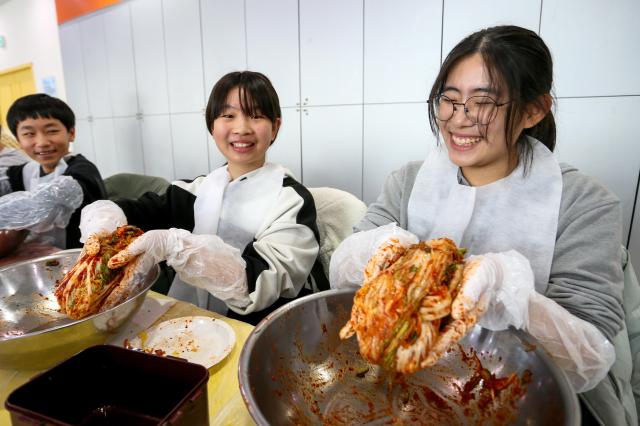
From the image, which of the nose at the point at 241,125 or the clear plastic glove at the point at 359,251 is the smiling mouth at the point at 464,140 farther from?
the nose at the point at 241,125

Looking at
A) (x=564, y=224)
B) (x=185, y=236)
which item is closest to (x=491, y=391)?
(x=564, y=224)

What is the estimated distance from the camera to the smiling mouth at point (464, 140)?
103 centimetres

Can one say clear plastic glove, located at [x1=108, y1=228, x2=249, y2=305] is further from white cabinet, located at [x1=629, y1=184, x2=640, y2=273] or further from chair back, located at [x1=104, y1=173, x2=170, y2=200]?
white cabinet, located at [x1=629, y1=184, x2=640, y2=273]

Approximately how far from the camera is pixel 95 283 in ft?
3.15

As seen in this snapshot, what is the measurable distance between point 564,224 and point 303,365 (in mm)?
→ 801

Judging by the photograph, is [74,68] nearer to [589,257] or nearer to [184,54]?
[184,54]

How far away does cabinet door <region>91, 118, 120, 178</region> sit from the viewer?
14.0ft

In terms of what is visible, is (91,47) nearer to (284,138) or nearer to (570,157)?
(284,138)

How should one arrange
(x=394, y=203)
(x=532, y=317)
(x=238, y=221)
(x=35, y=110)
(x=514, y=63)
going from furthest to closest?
(x=35, y=110)
(x=238, y=221)
(x=394, y=203)
(x=514, y=63)
(x=532, y=317)

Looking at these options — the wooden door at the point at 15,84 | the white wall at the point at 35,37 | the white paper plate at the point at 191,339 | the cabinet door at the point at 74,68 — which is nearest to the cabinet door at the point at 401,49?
the white paper plate at the point at 191,339

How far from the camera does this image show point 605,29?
5.27 ft

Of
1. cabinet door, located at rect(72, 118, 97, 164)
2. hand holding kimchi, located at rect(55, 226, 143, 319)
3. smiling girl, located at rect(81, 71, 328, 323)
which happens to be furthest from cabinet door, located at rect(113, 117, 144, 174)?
hand holding kimchi, located at rect(55, 226, 143, 319)

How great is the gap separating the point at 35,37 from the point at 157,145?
331cm

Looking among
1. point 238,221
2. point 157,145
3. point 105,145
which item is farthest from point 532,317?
point 105,145
